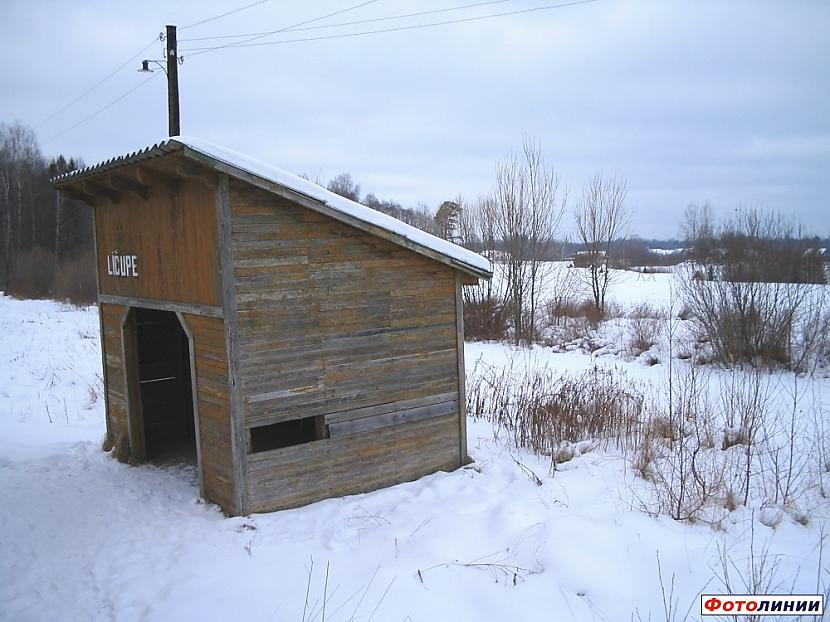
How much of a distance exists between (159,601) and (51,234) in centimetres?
3918

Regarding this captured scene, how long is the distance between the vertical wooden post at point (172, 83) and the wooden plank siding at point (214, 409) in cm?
854

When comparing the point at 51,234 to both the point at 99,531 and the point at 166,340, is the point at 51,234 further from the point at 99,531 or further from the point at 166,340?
the point at 99,531

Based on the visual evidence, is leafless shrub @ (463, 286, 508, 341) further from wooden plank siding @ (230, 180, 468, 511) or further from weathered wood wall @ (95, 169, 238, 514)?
weathered wood wall @ (95, 169, 238, 514)

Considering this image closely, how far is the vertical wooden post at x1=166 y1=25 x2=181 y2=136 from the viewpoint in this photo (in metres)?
13.1

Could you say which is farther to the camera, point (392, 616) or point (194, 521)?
point (194, 521)

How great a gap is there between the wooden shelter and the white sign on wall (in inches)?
1.1

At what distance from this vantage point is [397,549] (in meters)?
5.20

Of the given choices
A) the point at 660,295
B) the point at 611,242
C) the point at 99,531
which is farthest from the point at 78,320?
the point at 660,295

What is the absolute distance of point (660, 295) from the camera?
89.4 feet

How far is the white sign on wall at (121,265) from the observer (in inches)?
284

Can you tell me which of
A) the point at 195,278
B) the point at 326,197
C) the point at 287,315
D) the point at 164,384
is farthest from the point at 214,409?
the point at 164,384

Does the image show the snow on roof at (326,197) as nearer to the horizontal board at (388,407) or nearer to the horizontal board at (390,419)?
the horizontal board at (388,407)

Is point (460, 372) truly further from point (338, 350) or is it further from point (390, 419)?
point (338, 350)

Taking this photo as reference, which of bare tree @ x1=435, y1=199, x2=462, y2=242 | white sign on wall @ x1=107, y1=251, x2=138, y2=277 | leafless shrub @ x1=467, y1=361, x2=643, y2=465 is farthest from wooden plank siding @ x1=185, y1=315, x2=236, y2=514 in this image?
bare tree @ x1=435, y1=199, x2=462, y2=242
